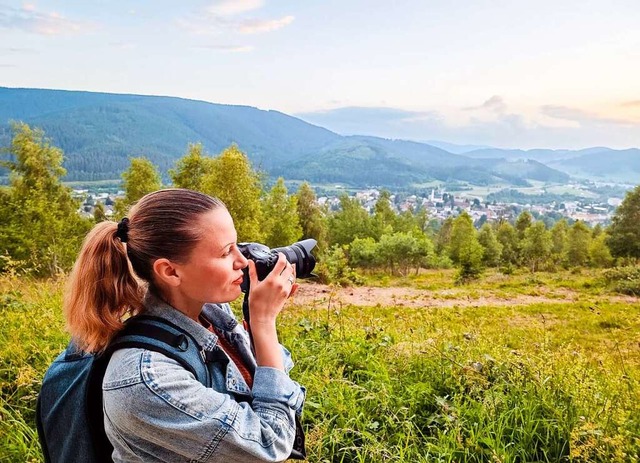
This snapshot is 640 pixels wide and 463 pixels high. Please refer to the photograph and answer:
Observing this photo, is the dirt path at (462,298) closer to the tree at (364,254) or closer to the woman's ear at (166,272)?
the woman's ear at (166,272)

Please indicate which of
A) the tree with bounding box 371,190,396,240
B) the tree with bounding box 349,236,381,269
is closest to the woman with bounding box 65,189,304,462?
the tree with bounding box 349,236,381,269

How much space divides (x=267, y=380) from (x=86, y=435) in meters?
0.53

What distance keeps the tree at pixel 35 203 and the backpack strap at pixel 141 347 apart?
19677mm

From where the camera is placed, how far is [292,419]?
142 cm

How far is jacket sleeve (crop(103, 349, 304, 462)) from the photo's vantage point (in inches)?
47.1

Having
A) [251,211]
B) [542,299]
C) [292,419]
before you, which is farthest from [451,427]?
[251,211]

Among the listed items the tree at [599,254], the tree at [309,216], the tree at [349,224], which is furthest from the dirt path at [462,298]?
the tree at [349,224]

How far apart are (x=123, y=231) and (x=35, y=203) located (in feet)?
73.7

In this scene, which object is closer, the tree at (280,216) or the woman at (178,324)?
the woman at (178,324)

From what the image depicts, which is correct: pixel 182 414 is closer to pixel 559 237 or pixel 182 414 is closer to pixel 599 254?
pixel 599 254

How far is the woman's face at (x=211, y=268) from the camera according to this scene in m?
1.44

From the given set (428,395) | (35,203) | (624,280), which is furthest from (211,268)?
(35,203)

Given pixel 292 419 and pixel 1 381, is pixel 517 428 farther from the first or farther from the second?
pixel 1 381

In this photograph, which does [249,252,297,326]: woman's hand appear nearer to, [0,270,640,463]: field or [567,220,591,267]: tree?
[0,270,640,463]: field
